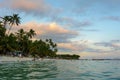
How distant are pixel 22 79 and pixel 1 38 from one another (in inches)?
3307

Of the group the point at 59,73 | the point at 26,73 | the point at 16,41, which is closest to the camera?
the point at 59,73

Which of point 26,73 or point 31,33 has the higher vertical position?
point 31,33

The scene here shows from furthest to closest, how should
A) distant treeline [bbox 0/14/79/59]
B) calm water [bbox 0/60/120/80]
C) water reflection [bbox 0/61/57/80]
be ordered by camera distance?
distant treeline [bbox 0/14/79/59]
water reflection [bbox 0/61/57/80]
calm water [bbox 0/60/120/80]

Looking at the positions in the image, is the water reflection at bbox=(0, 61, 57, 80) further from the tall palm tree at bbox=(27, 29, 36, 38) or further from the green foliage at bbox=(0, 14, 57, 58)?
the tall palm tree at bbox=(27, 29, 36, 38)

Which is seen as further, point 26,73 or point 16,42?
point 16,42

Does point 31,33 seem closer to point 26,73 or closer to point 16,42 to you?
point 16,42

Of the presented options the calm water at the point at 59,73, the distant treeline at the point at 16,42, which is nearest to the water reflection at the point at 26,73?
the calm water at the point at 59,73

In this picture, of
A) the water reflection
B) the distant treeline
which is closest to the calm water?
the water reflection

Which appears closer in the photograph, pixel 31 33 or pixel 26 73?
pixel 26 73

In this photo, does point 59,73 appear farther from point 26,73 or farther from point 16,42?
point 16,42

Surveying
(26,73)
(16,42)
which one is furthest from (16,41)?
(26,73)

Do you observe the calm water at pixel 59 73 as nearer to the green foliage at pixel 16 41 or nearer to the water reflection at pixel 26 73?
the water reflection at pixel 26 73

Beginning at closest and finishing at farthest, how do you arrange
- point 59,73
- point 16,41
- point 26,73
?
point 59,73 < point 26,73 < point 16,41

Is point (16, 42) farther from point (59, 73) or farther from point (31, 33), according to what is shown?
point (59, 73)
